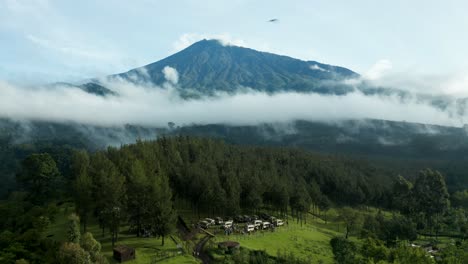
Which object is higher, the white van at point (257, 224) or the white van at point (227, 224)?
the white van at point (227, 224)

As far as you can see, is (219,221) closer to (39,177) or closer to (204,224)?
(204,224)

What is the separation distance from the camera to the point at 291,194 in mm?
98062

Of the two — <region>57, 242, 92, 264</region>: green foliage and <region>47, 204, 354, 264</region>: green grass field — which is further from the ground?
<region>57, 242, 92, 264</region>: green foliage

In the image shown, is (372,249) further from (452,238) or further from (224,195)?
(452,238)

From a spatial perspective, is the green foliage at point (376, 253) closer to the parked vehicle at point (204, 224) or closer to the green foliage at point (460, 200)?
the parked vehicle at point (204, 224)

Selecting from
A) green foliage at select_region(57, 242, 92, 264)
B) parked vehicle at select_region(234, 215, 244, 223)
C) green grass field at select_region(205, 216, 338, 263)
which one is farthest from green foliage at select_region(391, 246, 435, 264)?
green foliage at select_region(57, 242, 92, 264)

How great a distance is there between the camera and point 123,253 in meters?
53.8

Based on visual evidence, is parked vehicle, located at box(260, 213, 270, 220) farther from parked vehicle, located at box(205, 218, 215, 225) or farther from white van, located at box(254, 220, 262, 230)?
parked vehicle, located at box(205, 218, 215, 225)

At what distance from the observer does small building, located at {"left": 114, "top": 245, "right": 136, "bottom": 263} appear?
53.7 m

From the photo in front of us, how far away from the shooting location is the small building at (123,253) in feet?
176

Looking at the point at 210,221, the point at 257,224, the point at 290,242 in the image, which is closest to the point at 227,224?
the point at 210,221

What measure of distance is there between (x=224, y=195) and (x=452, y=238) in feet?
240

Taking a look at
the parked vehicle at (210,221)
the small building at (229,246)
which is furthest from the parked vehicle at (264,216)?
the small building at (229,246)

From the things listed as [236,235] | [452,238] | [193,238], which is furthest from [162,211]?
[452,238]
